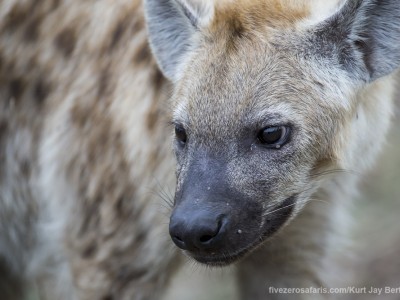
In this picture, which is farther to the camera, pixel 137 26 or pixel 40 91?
pixel 40 91

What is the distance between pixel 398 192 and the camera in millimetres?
6141

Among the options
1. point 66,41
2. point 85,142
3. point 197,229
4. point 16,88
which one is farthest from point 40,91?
point 197,229

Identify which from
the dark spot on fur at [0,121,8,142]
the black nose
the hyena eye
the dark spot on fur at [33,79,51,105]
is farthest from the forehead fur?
the dark spot on fur at [0,121,8,142]

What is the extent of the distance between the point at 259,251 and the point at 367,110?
706mm

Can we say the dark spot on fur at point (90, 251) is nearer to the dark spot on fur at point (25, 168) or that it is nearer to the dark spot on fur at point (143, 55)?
the dark spot on fur at point (25, 168)

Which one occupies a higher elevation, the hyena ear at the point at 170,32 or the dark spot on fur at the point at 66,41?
the hyena ear at the point at 170,32

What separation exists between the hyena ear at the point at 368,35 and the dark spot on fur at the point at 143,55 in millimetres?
750

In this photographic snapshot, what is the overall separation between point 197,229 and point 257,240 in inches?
11.3

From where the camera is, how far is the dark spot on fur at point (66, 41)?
389 cm

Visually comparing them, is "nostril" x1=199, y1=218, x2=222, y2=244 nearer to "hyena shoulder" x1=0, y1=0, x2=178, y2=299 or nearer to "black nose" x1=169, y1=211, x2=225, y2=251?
"black nose" x1=169, y1=211, x2=225, y2=251

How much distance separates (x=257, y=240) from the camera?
3143mm

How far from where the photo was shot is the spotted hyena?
10.2 feet

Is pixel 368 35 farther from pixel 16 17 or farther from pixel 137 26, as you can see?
pixel 16 17

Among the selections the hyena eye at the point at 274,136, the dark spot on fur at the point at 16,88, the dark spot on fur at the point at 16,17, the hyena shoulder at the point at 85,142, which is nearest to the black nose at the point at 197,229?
the hyena eye at the point at 274,136
